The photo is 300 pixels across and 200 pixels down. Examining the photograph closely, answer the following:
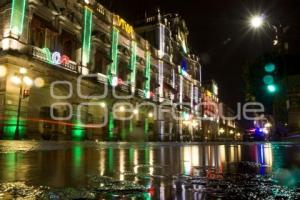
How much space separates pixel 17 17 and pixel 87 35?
7.95m

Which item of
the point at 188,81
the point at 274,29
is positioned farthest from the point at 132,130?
the point at 188,81

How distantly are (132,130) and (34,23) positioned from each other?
1626 cm

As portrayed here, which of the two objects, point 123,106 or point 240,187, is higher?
point 123,106

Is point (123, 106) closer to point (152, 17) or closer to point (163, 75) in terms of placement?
point (163, 75)

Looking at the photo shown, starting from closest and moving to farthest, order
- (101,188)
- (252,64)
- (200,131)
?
(101,188) < (252,64) < (200,131)

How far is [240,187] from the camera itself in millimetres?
3092

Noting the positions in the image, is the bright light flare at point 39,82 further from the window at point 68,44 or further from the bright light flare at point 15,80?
the window at point 68,44

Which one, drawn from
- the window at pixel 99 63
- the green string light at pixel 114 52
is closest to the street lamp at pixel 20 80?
the window at pixel 99 63

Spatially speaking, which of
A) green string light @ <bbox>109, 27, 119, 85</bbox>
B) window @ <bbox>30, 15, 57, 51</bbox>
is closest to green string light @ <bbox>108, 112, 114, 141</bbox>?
green string light @ <bbox>109, 27, 119, 85</bbox>

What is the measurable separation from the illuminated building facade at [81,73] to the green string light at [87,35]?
88 mm

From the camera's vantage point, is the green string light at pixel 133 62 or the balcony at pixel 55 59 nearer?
the balcony at pixel 55 59

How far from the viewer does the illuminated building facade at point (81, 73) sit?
21.9 m

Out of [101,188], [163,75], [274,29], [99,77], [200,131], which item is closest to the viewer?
[101,188]

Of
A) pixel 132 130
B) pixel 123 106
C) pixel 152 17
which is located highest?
pixel 152 17
